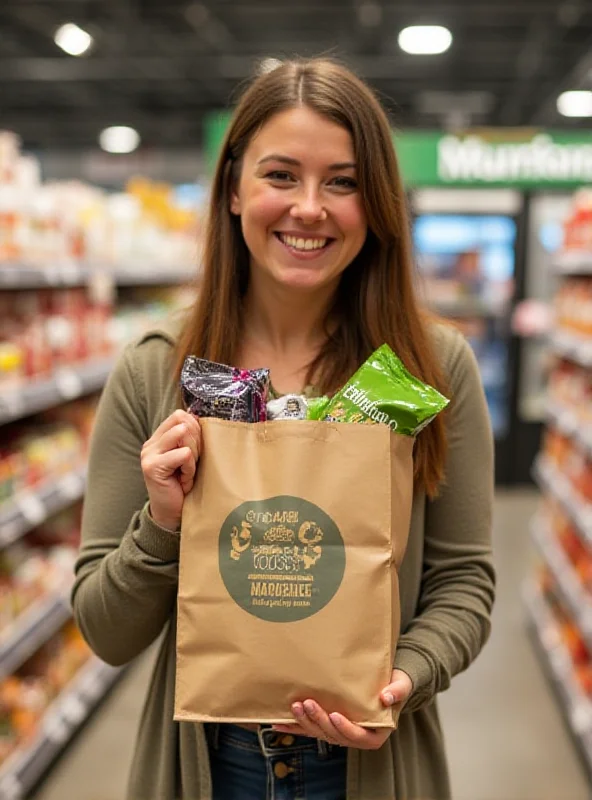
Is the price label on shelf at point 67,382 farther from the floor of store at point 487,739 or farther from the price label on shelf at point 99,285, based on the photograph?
the floor of store at point 487,739

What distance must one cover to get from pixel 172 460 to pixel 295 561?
193 millimetres

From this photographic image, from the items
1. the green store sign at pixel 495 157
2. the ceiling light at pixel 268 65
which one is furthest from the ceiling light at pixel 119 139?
the ceiling light at pixel 268 65

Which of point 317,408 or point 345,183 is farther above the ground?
point 345,183

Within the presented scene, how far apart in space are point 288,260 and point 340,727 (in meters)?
0.63

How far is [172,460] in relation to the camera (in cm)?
111

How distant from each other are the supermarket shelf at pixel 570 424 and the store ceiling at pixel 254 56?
4.16 m

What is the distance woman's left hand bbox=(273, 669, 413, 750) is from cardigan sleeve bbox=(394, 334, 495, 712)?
215 mm

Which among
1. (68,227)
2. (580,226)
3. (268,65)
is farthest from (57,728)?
(580,226)

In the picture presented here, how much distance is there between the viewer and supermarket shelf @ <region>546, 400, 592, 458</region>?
3.78 metres

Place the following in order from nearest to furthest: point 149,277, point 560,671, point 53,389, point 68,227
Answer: point 53,389 < point 68,227 < point 560,671 < point 149,277

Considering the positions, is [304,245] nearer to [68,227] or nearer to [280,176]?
[280,176]

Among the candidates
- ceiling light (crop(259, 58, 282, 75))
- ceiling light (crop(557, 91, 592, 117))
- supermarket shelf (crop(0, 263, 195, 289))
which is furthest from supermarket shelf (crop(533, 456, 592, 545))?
ceiling light (crop(557, 91, 592, 117))

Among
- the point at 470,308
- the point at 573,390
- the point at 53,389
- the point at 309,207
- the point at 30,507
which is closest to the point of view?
the point at 309,207

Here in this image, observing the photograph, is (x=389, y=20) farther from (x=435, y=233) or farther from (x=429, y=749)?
(x=429, y=749)
